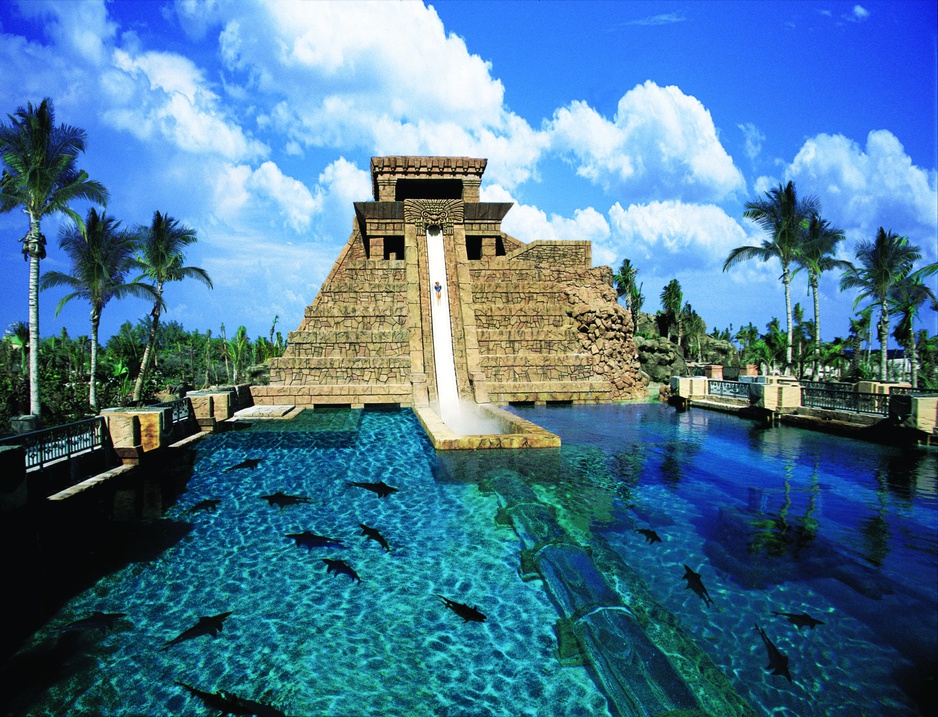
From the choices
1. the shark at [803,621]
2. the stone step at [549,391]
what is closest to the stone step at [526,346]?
the stone step at [549,391]

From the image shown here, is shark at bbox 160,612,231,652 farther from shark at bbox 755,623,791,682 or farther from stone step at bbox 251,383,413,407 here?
stone step at bbox 251,383,413,407

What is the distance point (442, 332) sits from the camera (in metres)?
19.7

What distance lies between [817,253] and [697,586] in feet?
81.3

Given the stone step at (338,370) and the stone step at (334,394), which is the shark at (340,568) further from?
the stone step at (338,370)

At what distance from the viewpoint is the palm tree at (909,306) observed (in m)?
20.4

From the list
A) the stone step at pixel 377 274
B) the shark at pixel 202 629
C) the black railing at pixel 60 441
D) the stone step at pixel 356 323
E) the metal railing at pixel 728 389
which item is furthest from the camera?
the stone step at pixel 377 274

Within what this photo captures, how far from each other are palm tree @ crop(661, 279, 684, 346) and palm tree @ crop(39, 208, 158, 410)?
35.3 metres

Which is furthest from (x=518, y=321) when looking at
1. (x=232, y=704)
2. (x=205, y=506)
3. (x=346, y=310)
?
(x=232, y=704)

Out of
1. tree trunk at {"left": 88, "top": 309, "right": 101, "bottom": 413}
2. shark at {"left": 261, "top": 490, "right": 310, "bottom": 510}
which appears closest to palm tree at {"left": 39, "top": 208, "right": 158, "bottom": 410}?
tree trunk at {"left": 88, "top": 309, "right": 101, "bottom": 413}

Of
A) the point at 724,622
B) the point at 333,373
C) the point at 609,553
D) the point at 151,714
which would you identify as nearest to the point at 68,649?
the point at 151,714

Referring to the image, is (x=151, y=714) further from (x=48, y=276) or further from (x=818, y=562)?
(x=48, y=276)

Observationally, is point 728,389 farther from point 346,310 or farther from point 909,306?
point 346,310

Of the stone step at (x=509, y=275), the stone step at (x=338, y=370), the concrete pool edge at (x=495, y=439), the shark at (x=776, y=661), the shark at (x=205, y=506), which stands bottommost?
the shark at (x=776, y=661)

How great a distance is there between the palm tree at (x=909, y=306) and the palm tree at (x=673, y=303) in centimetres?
1914
